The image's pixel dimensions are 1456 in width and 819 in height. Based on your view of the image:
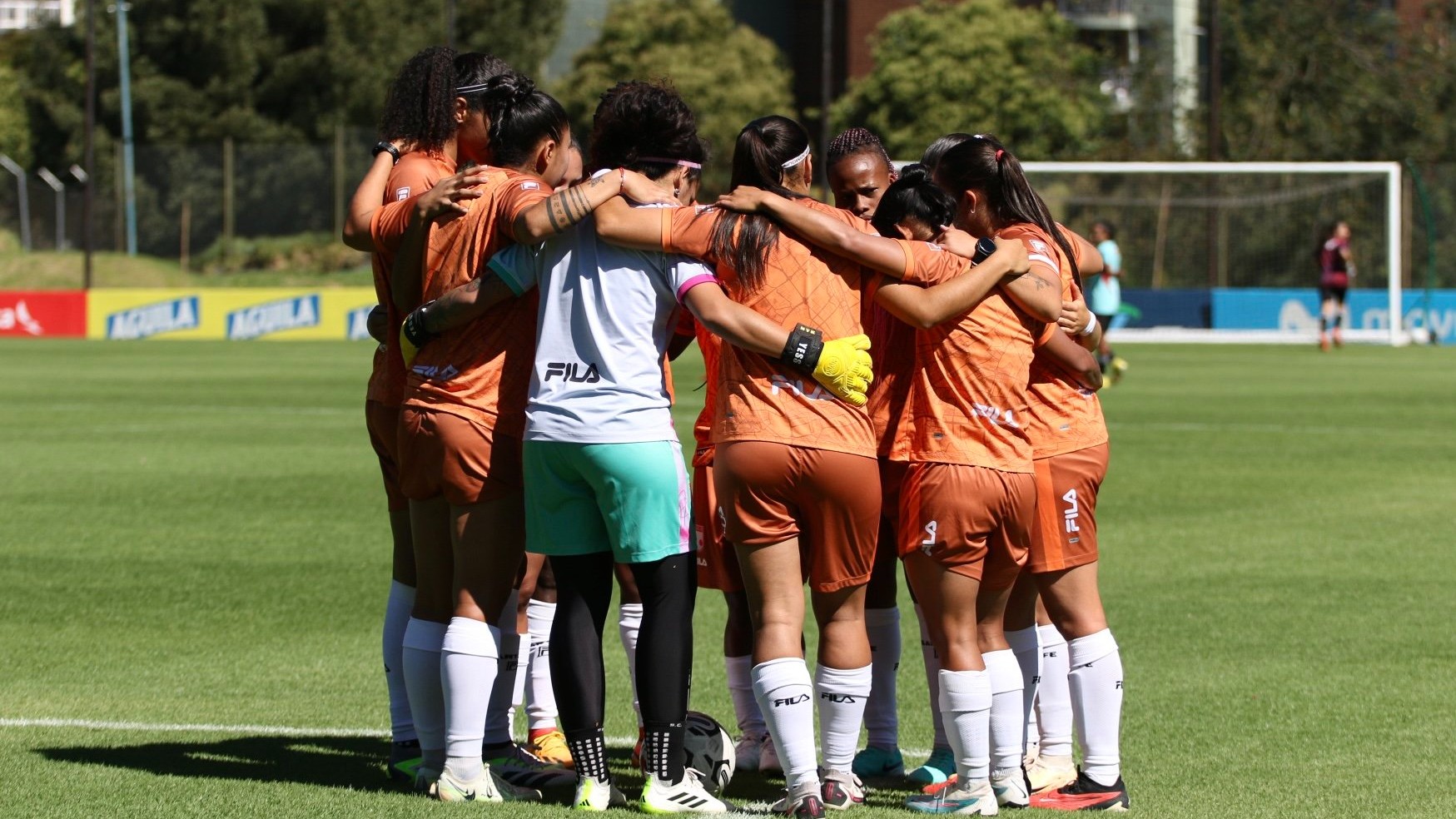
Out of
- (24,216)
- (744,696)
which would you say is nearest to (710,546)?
(744,696)

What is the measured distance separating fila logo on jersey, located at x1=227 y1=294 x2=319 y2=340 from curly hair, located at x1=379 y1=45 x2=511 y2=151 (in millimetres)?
29884

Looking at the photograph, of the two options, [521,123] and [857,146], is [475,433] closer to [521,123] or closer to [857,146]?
[521,123]

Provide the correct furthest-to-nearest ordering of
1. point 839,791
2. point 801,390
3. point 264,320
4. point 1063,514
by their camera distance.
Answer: point 264,320 → point 1063,514 → point 839,791 → point 801,390

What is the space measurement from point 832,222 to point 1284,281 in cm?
3078

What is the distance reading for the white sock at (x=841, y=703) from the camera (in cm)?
470

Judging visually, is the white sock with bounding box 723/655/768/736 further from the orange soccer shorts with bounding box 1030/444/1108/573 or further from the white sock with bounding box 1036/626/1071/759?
the orange soccer shorts with bounding box 1030/444/1108/573

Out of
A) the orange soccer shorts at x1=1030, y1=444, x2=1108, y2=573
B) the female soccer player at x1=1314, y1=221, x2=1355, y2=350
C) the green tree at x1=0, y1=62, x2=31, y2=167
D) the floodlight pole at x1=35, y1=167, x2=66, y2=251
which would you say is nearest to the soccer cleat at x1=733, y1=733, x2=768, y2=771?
the orange soccer shorts at x1=1030, y1=444, x2=1108, y2=573

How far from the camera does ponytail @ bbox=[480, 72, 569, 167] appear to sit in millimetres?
4895

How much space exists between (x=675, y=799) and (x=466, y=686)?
64 centimetres

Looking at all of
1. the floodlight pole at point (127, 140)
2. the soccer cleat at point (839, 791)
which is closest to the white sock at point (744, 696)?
the soccer cleat at point (839, 791)

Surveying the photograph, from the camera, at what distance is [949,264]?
183 inches

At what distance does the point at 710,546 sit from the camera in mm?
5188

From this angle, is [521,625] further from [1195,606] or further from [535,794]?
[1195,606]

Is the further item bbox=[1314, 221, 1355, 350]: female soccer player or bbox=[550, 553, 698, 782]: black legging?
bbox=[1314, 221, 1355, 350]: female soccer player
